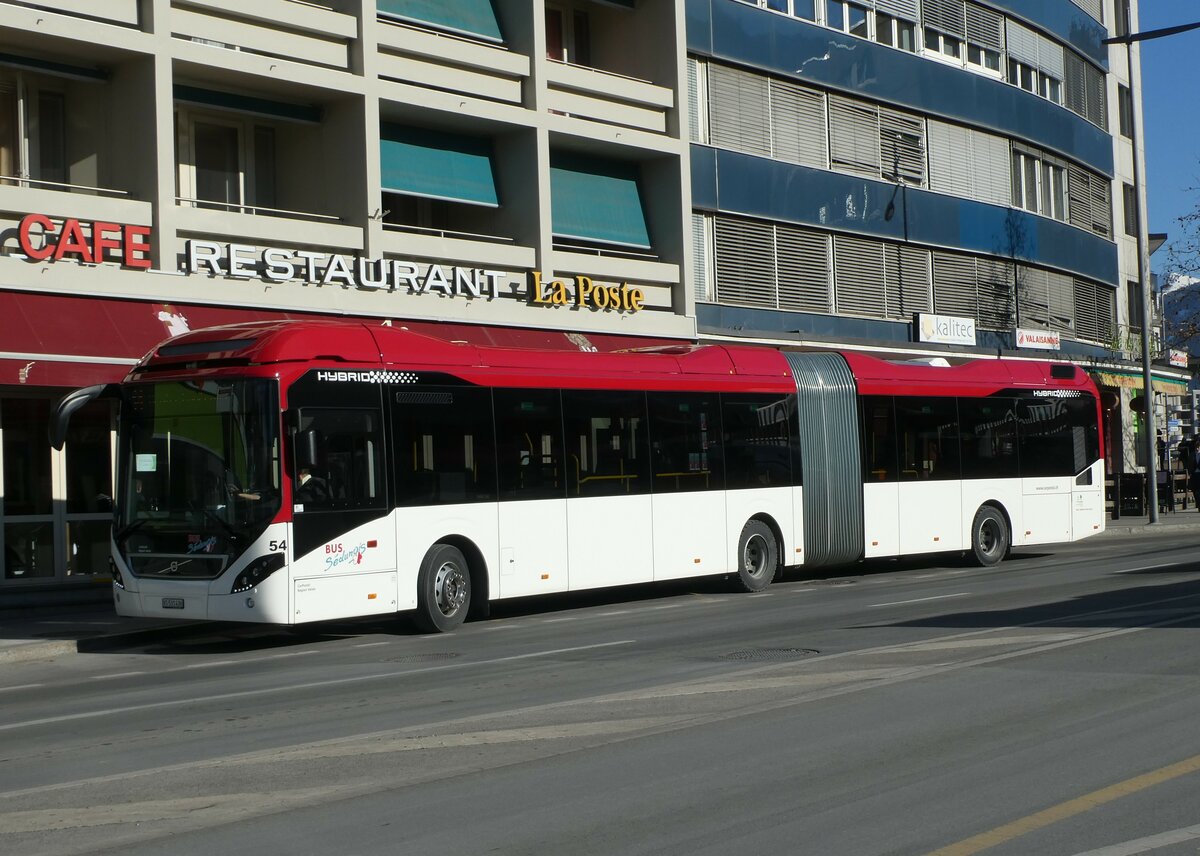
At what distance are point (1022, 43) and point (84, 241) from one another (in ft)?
93.5

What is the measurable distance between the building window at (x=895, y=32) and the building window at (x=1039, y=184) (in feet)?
18.6

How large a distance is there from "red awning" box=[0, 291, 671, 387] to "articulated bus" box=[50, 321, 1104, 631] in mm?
3309

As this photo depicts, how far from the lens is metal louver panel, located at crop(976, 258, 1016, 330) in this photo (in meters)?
38.5

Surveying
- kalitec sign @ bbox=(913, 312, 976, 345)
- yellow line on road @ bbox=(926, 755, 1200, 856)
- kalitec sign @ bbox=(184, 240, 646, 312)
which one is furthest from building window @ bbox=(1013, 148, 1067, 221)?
yellow line on road @ bbox=(926, 755, 1200, 856)

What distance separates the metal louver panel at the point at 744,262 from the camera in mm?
30578

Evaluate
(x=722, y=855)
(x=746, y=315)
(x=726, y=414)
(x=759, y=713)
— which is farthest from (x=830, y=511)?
(x=722, y=855)

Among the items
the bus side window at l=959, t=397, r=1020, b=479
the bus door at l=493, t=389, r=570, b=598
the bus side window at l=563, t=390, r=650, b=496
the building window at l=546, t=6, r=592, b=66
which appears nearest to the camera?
the bus door at l=493, t=389, r=570, b=598

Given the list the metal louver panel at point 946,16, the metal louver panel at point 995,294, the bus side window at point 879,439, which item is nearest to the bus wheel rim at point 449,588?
the bus side window at point 879,439

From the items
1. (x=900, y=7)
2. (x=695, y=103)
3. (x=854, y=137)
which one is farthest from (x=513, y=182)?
(x=900, y=7)

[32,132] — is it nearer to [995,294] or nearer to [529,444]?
[529,444]

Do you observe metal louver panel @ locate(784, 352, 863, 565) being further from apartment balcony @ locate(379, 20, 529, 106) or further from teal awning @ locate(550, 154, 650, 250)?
apartment balcony @ locate(379, 20, 529, 106)

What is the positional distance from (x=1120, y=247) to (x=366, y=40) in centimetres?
3070

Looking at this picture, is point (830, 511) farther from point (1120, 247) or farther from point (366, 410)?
point (1120, 247)

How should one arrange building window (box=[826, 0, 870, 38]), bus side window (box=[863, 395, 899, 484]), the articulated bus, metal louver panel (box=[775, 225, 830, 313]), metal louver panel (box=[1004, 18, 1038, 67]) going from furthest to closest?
metal louver panel (box=[1004, 18, 1038, 67]) → building window (box=[826, 0, 870, 38]) → metal louver panel (box=[775, 225, 830, 313]) → bus side window (box=[863, 395, 899, 484]) → the articulated bus
